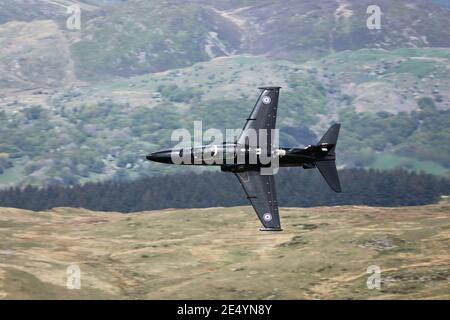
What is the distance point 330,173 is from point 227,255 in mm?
50877

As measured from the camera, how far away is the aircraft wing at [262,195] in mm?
96312

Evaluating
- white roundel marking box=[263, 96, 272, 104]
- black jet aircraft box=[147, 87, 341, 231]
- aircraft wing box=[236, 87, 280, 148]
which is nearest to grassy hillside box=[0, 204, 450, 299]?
black jet aircraft box=[147, 87, 341, 231]

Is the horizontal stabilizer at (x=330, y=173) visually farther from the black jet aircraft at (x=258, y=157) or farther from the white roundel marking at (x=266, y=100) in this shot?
the white roundel marking at (x=266, y=100)

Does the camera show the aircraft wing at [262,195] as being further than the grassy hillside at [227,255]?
No

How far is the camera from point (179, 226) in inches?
6742

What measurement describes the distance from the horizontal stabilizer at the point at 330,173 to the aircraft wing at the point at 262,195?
261 inches

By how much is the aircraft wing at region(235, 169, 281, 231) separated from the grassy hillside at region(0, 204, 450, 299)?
25128 millimetres

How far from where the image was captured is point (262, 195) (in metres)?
99.1

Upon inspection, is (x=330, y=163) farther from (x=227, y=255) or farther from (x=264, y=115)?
(x=227, y=255)

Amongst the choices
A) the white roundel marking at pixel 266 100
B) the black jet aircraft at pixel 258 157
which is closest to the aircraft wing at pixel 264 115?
the white roundel marking at pixel 266 100

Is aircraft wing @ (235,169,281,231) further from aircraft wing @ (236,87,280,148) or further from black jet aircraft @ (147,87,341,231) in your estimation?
aircraft wing @ (236,87,280,148)
